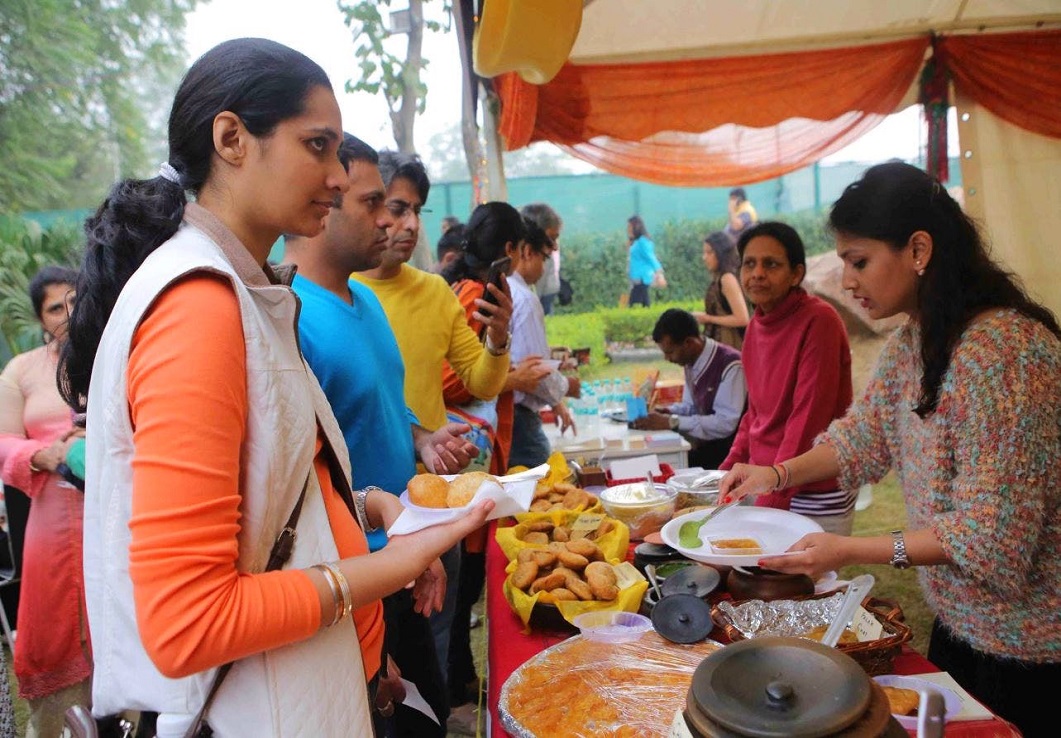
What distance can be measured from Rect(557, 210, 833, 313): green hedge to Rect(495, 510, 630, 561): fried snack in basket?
43.4 ft

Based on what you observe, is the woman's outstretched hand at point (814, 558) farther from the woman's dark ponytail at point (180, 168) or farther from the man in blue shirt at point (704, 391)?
the man in blue shirt at point (704, 391)

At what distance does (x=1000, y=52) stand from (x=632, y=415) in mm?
2998

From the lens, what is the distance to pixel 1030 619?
5.49ft

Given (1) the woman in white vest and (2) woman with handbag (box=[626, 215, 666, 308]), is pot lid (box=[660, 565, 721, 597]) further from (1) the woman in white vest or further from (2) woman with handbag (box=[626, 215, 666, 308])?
(2) woman with handbag (box=[626, 215, 666, 308])

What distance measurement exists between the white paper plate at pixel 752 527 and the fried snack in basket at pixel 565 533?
153mm

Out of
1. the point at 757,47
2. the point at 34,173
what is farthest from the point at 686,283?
the point at 34,173

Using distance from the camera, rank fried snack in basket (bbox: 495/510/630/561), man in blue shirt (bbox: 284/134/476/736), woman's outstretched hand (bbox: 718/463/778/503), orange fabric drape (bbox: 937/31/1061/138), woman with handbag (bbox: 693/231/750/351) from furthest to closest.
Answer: woman with handbag (bbox: 693/231/750/351) → orange fabric drape (bbox: 937/31/1061/138) → woman's outstretched hand (bbox: 718/463/778/503) → fried snack in basket (bbox: 495/510/630/561) → man in blue shirt (bbox: 284/134/476/736)

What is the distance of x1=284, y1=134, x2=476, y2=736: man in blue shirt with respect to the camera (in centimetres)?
197

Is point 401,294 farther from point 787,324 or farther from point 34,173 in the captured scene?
point 34,173

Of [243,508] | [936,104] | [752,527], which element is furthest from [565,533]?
[936,104]

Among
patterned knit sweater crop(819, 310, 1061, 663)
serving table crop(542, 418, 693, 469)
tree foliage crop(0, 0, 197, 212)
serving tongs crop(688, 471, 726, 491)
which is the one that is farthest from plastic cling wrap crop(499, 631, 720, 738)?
tree foliage crop(0, 0, 197, 212)

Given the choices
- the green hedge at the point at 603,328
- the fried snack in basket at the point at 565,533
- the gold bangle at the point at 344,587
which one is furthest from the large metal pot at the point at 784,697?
the green hedge at the point at 603,328

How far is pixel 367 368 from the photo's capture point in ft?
6.55

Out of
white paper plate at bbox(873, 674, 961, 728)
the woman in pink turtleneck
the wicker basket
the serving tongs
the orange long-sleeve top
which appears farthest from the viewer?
the woman in pink turtleneck
